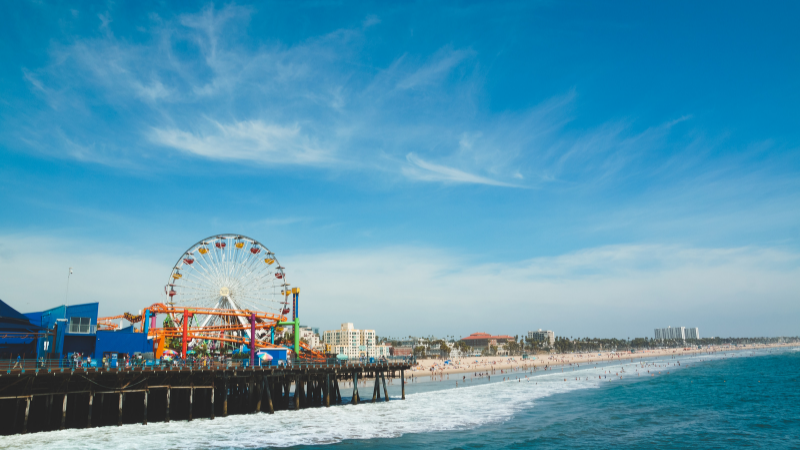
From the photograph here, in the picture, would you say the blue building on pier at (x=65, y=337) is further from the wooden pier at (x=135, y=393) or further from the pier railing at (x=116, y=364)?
the wooden pier at (x=135, y=393)

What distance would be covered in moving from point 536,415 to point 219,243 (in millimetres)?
44145

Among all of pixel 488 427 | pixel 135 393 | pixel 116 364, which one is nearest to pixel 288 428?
pixel 135 393

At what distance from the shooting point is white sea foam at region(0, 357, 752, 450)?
29250 mm

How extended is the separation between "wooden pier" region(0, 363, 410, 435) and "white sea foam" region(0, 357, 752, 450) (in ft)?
5.87

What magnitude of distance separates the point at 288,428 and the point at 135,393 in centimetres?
1377

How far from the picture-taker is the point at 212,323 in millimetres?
67000

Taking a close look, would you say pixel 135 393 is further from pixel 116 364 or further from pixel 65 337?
pixel 65 337

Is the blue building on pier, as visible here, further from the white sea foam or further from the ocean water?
the ocean water

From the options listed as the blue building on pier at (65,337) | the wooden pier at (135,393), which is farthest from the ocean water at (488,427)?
the blue building on pier at (65,337)

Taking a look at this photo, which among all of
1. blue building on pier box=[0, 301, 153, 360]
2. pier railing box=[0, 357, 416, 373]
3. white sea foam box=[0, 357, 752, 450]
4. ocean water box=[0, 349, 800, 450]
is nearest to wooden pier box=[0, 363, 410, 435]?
pier railing box=[0, 357, 416, 373]

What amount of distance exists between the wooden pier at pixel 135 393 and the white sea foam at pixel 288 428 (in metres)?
1.79

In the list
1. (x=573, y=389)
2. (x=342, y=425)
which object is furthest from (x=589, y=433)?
(x=573, y=389)

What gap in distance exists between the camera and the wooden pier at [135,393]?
106 feet

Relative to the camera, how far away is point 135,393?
Result: 39.7m
